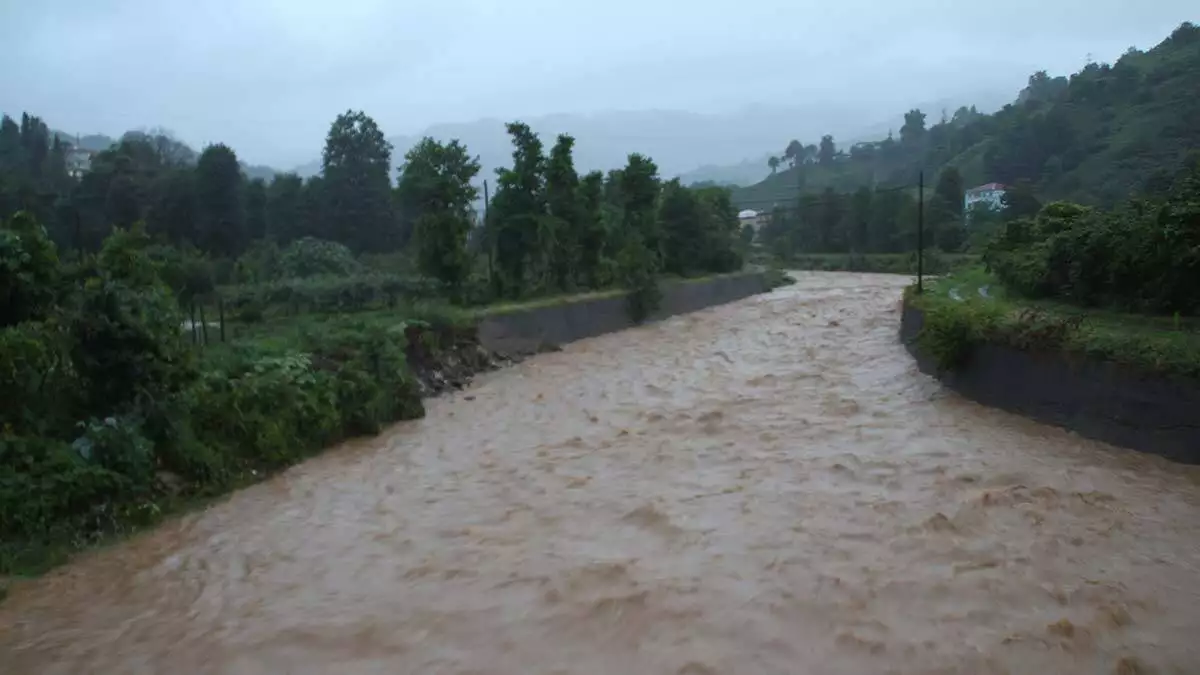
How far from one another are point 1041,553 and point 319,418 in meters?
7.58

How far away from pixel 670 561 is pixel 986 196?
2353 centimetres

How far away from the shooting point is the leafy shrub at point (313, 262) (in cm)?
2122

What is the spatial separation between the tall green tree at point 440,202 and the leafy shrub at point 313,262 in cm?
318

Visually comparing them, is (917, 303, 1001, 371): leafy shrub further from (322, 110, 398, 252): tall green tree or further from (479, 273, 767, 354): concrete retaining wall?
(322, 110, 398, 252): tall green tree

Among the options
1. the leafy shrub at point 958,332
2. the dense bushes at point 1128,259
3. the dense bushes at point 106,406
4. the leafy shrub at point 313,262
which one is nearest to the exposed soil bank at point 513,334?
the dense bushes at point 106,406

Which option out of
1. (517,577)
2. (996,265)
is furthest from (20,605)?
(996,265)

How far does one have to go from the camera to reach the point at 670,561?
6.80 metres

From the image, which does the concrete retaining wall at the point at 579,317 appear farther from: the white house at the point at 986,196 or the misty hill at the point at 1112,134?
the misty hill at the point at 1112,134

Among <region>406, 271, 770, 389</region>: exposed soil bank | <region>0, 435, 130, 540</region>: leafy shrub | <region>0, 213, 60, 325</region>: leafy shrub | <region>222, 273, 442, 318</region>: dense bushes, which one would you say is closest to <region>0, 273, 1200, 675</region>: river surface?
<region>0, 435, 130, 540</region>: leafy shrub

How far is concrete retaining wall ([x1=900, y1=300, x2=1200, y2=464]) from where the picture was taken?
874cm

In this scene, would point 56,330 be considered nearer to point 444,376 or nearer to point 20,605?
point 20,605

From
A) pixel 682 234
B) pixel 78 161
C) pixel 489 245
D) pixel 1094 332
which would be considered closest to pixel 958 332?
pixel 1094 332

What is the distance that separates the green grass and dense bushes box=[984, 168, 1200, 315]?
32 cm

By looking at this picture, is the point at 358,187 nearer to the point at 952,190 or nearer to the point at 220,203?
the point at 220,203
